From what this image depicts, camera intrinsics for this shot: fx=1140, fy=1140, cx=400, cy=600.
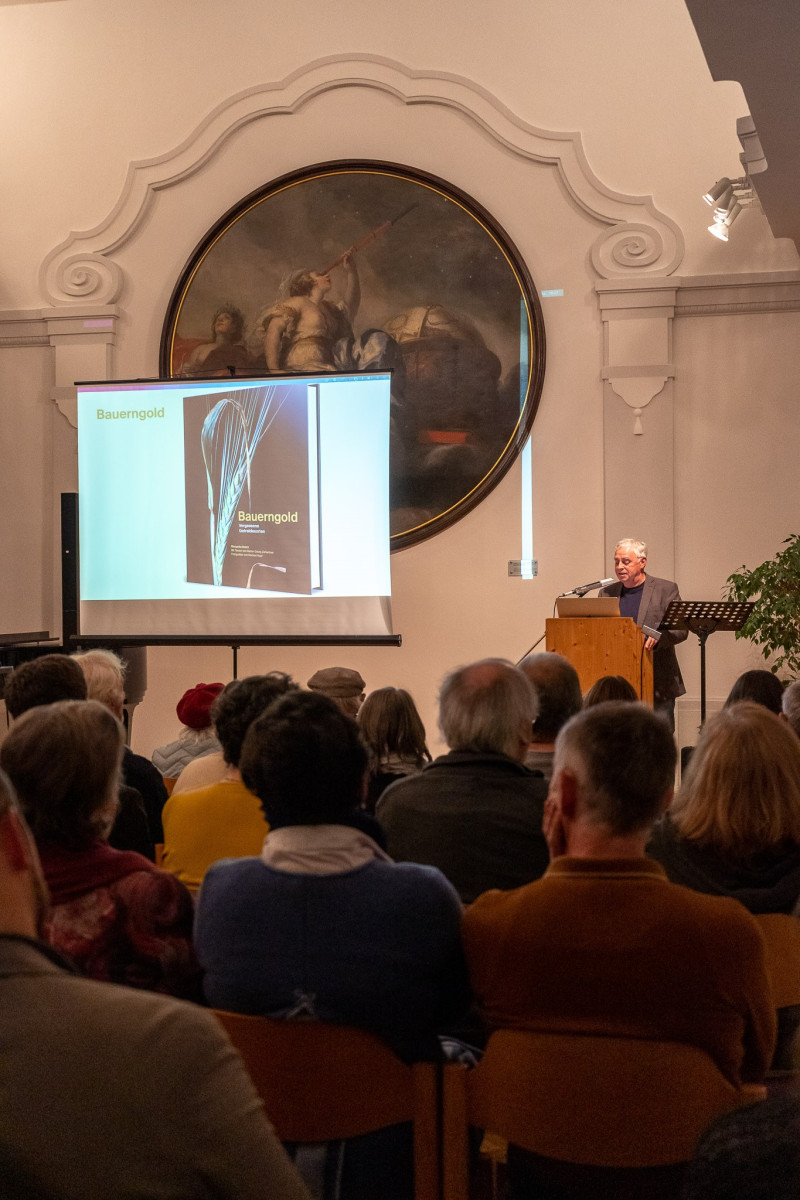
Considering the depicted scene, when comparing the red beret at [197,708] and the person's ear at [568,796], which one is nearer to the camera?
the person's ear at [568,796]

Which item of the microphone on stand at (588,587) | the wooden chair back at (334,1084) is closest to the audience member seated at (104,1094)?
the wooden chair back at (334,1084)

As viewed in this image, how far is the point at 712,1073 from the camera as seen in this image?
63.6 inches

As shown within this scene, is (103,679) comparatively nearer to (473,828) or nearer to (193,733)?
(193,733)

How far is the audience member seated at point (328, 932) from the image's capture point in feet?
5.68

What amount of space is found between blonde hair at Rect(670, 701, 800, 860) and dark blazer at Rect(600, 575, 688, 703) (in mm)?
4259

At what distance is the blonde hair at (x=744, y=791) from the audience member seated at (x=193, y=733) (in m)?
1.99

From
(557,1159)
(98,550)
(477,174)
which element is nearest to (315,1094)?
(557,1159)

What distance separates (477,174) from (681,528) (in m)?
2.80

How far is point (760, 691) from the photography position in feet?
12.9

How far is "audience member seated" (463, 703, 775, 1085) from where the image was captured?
165 centimetres

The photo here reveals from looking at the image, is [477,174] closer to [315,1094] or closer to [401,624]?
[401,624]

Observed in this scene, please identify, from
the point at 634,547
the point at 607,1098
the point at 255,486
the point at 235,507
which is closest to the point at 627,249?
the point at 634,547

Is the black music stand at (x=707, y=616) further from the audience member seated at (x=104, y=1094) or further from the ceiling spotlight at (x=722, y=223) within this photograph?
the audience member seated at (x=104, y=1094)

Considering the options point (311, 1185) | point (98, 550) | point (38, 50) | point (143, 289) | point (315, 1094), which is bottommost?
point (311, 1185)
